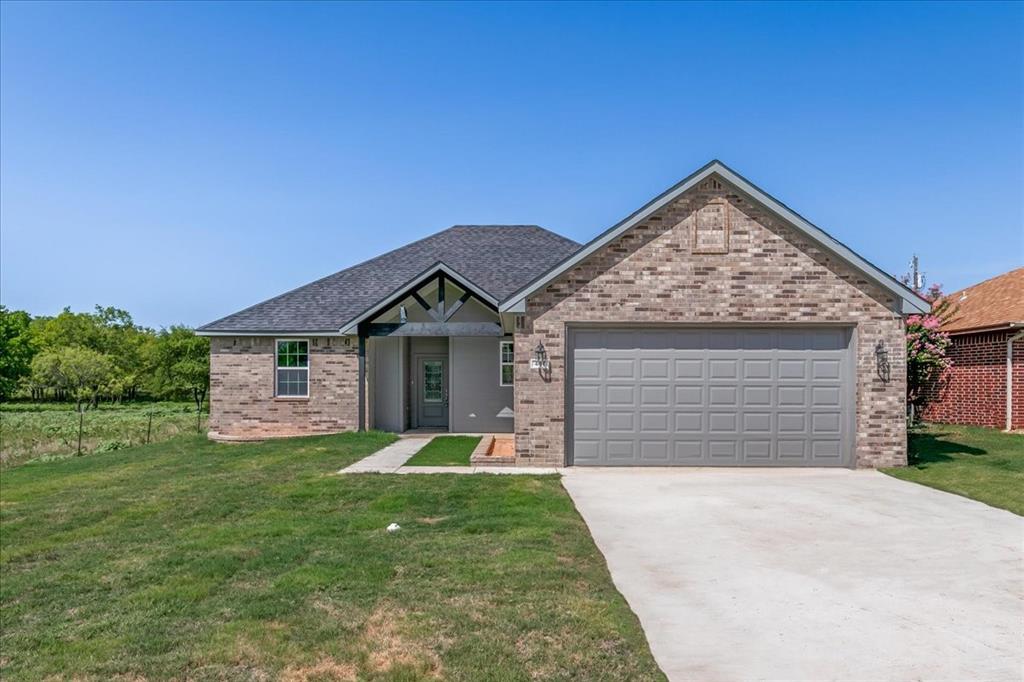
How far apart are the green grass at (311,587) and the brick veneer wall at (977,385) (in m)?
14.6

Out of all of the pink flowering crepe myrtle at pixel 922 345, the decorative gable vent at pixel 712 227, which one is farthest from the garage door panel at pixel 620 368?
the pink flowering crepe myrtle at pixel 922 345

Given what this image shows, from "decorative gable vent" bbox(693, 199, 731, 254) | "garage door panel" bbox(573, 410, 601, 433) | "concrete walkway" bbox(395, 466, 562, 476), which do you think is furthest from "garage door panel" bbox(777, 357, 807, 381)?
"concrete walkway" bbox(395, 466, 562, 476)

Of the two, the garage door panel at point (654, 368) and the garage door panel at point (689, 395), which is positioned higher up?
the garage door panel at point (654, 368)

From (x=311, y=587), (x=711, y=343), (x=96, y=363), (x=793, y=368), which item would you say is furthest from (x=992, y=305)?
(x=96, y=363)

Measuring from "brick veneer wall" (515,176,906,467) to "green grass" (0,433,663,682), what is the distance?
298cm

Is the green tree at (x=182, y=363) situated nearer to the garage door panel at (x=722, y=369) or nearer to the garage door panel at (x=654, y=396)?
the garage door panel at (x=654, y=396)

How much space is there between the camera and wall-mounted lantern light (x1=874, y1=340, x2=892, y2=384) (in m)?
11.8

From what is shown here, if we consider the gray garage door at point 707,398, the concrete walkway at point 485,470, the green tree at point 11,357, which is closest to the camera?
the concrete walkway at point 485,470

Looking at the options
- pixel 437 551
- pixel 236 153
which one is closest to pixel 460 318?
pixel 236 153

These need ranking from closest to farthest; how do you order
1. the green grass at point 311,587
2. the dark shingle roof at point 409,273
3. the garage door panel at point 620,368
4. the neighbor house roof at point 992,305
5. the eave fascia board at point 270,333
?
1. the green grass at point 311,587
2. the garage door panel at point 620,368
3. the eave fascia board at point 270,333
4. the neighbor house roof at point 992,305
5. the dark shingle roof at point 409,273

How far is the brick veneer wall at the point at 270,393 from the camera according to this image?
17766mm

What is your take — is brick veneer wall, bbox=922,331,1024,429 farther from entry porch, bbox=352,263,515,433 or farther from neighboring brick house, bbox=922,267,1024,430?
entry porch, bbox=352,263,515,433

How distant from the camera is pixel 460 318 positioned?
728 inches

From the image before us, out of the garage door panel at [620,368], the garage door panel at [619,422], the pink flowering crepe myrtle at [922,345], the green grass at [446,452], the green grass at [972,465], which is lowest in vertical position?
the green grass at [446,452]
